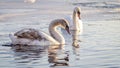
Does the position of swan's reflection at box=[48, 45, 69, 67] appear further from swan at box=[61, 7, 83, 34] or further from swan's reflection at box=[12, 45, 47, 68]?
swan at box=[61, 7, 83, 34]

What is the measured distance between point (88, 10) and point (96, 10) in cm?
47

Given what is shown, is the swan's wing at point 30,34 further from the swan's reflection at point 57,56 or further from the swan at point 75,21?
the swan at point 75,21

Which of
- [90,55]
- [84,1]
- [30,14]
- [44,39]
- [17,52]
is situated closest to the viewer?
[90,55]

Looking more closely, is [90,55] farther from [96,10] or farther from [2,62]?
[96,10]

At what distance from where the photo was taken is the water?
10.3 m

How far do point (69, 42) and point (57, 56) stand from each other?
3286 mm

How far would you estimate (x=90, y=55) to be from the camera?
37.2 feet

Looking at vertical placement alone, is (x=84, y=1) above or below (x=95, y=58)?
above

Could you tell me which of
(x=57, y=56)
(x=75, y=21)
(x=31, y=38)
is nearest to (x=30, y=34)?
(x=31, y=38)

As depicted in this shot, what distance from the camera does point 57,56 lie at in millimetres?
11430

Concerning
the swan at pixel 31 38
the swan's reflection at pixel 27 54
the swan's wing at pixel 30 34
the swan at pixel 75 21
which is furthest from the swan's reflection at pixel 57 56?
the swan at pixel 75 21

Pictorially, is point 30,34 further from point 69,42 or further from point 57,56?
point 57,56

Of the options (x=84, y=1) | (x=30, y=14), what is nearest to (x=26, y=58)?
(x=30, y=14)

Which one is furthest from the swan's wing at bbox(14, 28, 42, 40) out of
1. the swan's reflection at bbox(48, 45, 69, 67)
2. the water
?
the swan's reflection at bbox(48, 45, 69, 67)
